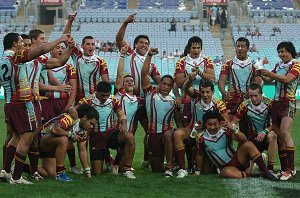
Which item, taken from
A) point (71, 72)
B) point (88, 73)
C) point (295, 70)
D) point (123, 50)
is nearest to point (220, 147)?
point (295, 70)

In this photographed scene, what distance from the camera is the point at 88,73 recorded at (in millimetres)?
12062

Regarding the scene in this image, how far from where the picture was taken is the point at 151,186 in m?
10.2

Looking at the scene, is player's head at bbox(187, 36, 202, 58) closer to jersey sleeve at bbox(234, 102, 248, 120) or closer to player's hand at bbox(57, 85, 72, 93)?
jersey sleeve at bbox(234, 102, 248, 120)

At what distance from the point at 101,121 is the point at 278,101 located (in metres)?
2.65

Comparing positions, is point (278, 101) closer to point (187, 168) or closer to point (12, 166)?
point (187, 168)

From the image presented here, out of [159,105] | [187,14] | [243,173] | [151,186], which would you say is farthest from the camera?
[187,14]

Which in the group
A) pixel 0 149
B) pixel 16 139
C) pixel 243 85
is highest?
pixel 243 85

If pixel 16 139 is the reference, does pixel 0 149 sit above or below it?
below

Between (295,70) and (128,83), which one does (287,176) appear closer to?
(295,70)

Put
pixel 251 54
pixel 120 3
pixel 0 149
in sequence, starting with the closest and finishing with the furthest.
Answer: pixel 0 149, pixel 251 54, pixel 120 3

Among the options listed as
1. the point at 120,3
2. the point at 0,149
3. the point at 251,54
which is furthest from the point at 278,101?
the point at 120,3

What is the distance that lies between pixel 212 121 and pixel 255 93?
80 centimetres

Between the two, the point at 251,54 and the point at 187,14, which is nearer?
the point at 251,54

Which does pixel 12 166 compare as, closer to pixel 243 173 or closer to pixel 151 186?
pixel 151 186
